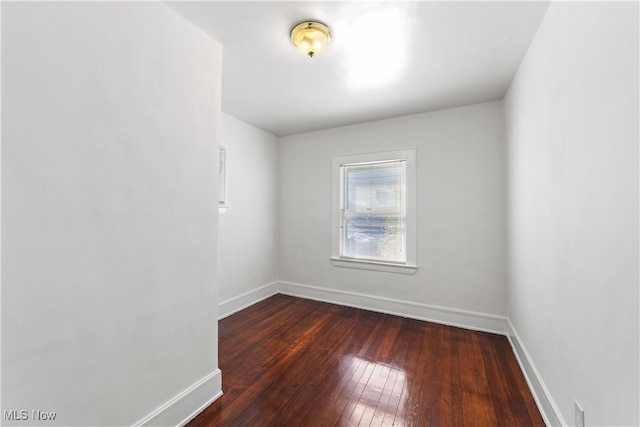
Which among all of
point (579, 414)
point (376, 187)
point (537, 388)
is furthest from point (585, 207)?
point (376, 187)

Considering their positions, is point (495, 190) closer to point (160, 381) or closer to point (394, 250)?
point (394, 250)

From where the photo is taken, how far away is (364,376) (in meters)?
2.08

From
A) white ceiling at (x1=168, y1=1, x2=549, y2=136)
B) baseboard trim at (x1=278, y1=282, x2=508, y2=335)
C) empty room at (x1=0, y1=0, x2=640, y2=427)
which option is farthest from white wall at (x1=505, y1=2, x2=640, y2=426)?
baseboard trim at (x1=278, y1=282, x2=508, y2=335)

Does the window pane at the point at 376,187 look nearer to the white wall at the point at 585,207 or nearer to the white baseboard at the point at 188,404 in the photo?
the white wall at the point at 585,207

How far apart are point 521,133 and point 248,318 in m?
3.25

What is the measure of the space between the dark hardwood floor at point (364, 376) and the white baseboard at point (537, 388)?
0.16 ft

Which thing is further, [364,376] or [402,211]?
[402,211]

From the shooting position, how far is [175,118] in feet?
5.23

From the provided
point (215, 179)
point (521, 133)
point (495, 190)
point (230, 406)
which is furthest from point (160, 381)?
point (495, 190)

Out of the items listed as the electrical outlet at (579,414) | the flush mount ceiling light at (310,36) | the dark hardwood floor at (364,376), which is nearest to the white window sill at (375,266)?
the dark hardwood floor at (364,376)

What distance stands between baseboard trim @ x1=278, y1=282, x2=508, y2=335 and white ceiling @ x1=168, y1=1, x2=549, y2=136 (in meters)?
2.31

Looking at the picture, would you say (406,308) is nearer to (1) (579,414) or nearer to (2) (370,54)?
(1) (579,414)

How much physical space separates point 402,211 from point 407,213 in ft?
0.30

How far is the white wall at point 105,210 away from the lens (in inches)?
40.3
